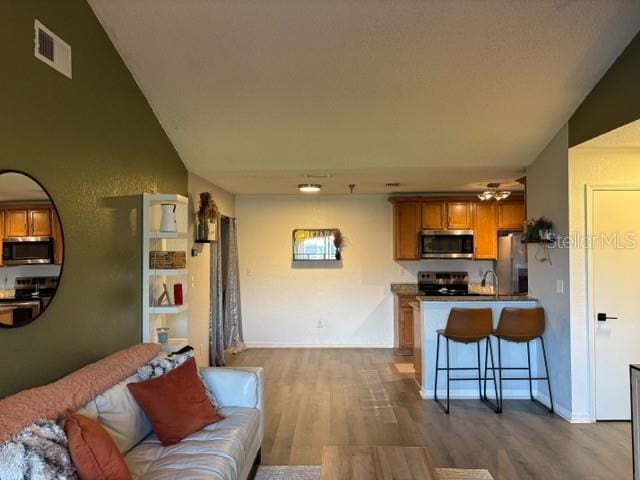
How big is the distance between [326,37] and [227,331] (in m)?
4.49

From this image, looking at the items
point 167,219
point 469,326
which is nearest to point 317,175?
point 167,219

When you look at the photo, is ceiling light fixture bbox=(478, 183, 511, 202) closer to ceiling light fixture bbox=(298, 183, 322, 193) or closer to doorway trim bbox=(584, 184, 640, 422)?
doorway trim bbox=(584, 184, 640, 422)

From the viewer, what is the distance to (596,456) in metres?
3.10

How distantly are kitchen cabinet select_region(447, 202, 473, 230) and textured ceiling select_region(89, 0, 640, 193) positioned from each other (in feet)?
6.37

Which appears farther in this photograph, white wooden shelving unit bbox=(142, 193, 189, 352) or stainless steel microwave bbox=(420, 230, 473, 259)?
stainless steel microwave bbox=(420, 230, 473, 259)

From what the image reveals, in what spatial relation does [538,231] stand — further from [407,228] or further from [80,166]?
[80,166]

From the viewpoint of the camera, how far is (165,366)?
8.79 feet

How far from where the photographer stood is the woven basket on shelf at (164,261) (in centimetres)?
362

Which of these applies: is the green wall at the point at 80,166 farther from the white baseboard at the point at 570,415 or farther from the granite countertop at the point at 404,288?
the granite countertop at the point at 404,288

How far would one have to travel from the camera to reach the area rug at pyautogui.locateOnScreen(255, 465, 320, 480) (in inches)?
110

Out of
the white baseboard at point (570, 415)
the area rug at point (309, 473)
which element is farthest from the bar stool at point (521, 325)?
the area rug at point (309, 473)

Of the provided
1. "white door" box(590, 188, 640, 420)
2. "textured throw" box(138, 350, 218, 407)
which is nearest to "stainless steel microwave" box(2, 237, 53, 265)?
"textured throw" box(138, 350, 218, 407)

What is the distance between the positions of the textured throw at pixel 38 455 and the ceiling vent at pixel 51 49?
74.0 inches

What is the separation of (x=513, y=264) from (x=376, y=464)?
4866 millimetres
